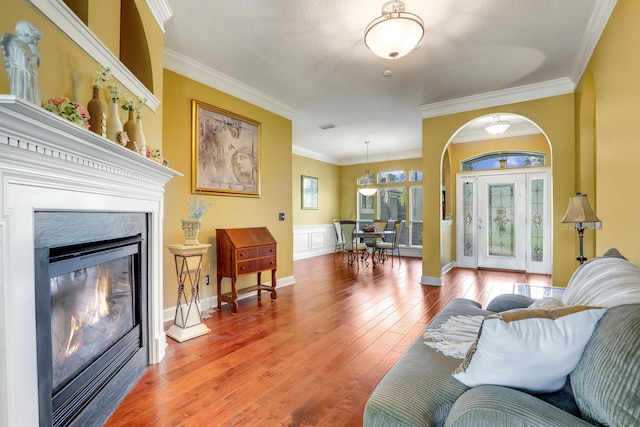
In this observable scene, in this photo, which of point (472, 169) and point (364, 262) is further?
point (364, 262)

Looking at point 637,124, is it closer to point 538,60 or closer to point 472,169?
point 538,60

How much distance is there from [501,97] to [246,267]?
4270 millimetres

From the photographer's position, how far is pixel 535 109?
13.3ft

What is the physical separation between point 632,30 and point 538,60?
1462 mm

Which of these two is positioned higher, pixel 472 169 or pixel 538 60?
pixel 538 60

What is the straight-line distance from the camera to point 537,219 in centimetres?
575

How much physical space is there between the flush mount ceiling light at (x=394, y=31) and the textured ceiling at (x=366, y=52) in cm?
10

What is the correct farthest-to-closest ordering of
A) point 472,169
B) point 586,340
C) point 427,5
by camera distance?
1. point 472,169
2. point 427,5
3. point 586,340

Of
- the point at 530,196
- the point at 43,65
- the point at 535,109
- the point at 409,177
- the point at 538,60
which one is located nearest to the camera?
the point at 43,65

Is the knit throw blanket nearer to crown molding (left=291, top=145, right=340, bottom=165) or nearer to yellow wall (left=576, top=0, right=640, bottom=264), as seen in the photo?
yellow wall (left=576, top=0, right=640, bottom=264)

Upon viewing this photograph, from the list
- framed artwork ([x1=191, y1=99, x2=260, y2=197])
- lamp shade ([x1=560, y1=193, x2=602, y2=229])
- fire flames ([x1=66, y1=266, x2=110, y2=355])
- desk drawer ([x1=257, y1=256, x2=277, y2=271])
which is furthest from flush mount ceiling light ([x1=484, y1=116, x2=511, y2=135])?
fire flames ([x1=66, y1=266, x2=110, y2=355])

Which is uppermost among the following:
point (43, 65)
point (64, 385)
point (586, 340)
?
point (43, 65)

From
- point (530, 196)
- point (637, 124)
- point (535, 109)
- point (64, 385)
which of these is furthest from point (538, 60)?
point (64, 385)

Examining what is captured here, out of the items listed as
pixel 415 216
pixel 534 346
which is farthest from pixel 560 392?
pixel 415 216
